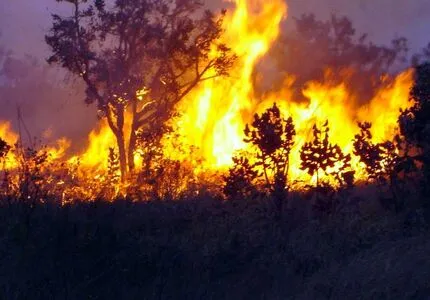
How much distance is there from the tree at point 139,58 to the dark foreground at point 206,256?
10.5 m

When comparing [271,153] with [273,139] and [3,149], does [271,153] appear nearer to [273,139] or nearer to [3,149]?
[273,139]

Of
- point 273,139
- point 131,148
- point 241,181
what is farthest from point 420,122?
point 131,148

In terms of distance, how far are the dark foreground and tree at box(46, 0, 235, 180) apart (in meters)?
10.5

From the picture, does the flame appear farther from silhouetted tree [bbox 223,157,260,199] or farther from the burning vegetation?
silhouetted tree [bbox 223,157,260,199]

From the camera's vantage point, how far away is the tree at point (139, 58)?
21609 millimetres

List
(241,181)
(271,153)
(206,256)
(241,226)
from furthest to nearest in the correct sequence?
(241,181) → (271,153) → (241,226) → (206,256)

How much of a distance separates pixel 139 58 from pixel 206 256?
43.7 ft

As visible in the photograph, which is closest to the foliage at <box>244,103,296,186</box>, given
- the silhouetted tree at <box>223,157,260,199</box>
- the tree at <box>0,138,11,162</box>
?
the silhouetted tree at <box>223,157,260,199</box>

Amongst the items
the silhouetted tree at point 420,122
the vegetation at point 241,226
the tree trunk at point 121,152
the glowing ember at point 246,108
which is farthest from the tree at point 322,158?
the tree trunk at point 121,152

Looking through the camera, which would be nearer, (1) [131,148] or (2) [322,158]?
(2) [322,158]

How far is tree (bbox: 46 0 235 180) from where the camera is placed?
21.6 m

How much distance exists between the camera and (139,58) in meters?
22.3

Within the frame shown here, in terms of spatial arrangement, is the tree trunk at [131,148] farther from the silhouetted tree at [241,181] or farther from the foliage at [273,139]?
the foliage at [273,139]

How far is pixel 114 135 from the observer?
76.7 ft
